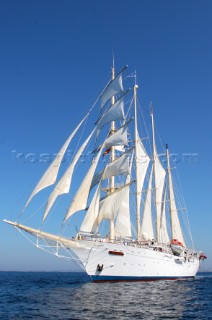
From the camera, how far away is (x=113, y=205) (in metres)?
43.8

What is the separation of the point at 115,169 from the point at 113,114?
302 inches

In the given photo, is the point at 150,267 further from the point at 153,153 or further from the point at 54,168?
the point at 153,153

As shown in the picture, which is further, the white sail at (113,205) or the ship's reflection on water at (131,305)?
the white sail at (113,205)

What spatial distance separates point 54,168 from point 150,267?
1746 cm

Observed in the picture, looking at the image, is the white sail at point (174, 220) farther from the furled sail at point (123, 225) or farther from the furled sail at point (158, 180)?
the furled sail at point (123, 225)

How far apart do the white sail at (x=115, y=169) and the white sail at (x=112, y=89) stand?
30.9 ft

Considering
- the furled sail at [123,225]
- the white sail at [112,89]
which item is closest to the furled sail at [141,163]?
the furled sail at [123,225]

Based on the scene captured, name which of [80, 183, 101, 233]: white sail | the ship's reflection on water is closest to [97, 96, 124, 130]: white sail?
[80, 183, 101, 233]: white sail

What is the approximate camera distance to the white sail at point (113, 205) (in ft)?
142

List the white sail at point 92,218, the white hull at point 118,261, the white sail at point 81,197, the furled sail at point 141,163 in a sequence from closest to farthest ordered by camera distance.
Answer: the white sail at point 81,197 < the white hull at point 118,261 < the white sail at point 92,218 < the furled sail at point 141,163

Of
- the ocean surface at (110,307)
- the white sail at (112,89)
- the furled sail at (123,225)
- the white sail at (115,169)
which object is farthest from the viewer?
the white sail at (112,89)

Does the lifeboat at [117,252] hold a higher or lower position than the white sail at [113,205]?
lower

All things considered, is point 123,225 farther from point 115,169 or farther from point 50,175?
point 50,175

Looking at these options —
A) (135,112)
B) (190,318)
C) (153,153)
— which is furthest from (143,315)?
(153,153)
